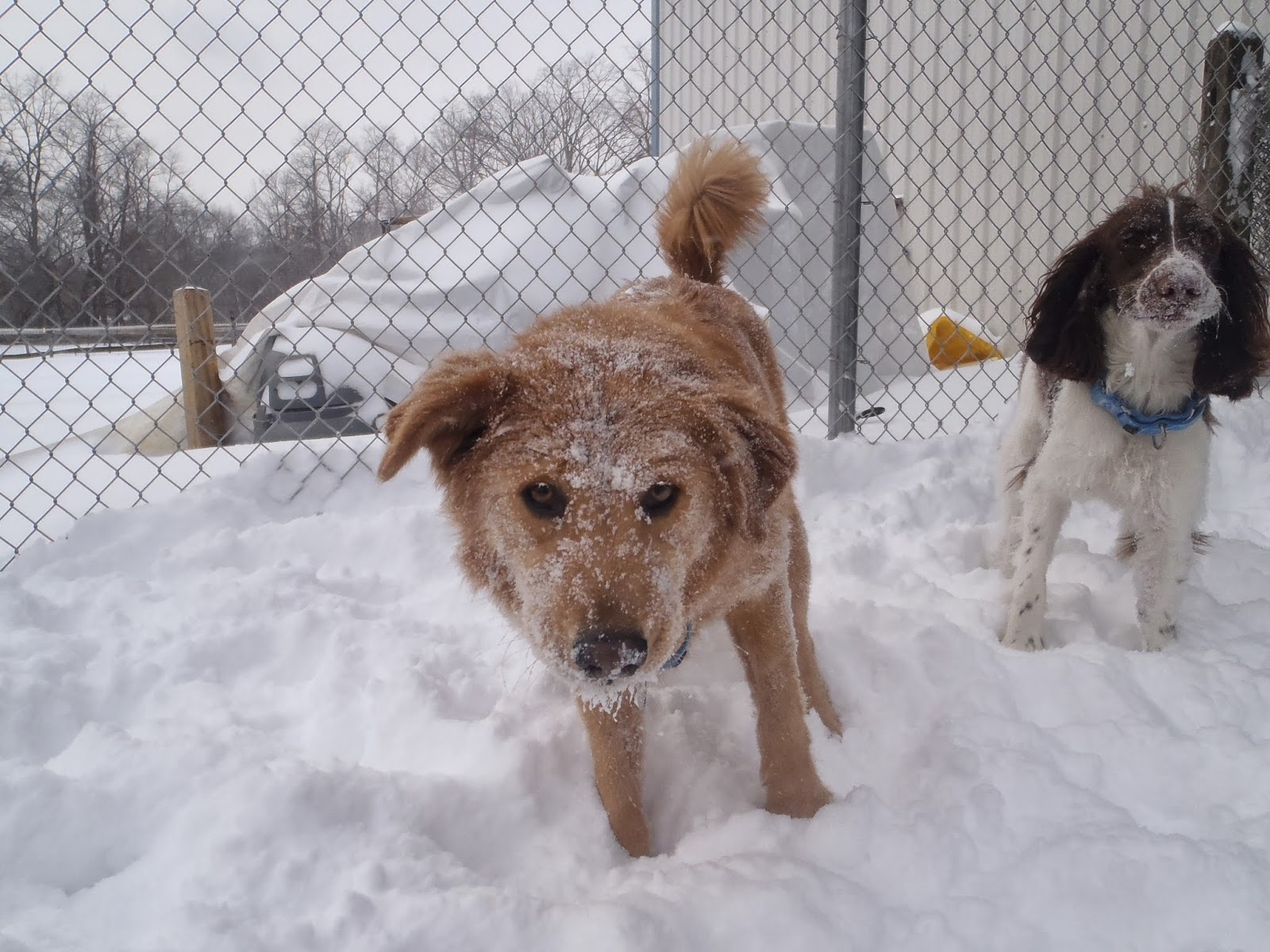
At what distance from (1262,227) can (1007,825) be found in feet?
20.0

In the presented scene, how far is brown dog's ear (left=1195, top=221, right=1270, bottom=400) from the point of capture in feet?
8.23

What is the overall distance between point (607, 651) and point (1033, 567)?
197 cm

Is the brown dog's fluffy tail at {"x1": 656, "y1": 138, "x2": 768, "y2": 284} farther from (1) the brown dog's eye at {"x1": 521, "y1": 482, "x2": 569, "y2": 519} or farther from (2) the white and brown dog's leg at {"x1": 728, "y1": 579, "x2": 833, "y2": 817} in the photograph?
(1) the brown dog's eye at {"x1": 521, "y1": 482, "x2": 569, "y2": 519}

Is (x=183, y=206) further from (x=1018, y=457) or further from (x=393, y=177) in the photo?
(x=1018, y=457)

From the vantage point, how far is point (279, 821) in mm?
1635

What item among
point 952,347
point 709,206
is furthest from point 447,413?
point 952,347

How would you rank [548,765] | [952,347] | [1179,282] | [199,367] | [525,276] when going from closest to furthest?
[548,765] → [1179,282] → [199,367] → [525,276] → [952,347]

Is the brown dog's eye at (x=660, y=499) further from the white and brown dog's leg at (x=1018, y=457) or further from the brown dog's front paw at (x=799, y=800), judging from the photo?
the white and brown dog's leg at (x=1018, y=457)

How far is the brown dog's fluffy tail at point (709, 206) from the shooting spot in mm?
2764

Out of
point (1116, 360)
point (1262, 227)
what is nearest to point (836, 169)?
point (1116, 360)

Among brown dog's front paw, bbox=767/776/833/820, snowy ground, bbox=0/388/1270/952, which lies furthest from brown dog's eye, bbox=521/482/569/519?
brown dog's front paw, bbox=767/776/833/820

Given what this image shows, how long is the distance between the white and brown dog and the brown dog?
1252 millimetres

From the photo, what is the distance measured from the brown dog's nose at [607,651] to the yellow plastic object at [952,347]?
19.5 ft

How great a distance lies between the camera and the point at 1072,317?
261 cm
